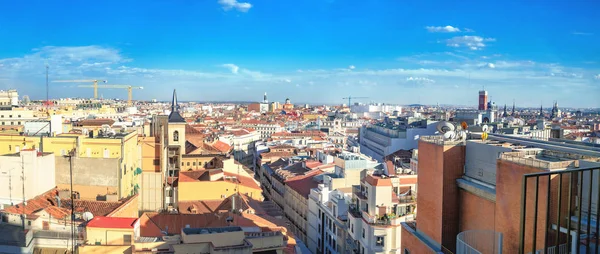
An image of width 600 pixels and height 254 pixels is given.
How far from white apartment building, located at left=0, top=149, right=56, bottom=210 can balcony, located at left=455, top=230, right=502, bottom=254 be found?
15.0 meters

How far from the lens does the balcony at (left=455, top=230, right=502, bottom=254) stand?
10195mm

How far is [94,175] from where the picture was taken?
2075cm

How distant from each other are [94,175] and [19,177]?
3.00m

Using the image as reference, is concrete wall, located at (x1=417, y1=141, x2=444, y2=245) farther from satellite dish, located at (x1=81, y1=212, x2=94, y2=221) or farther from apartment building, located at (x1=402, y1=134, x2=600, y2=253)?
satellite dish, located at (x1=81, y1=212, x2=94, y2=221)

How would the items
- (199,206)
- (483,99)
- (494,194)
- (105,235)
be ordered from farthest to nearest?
(483,99), (199,206), (105,235), (494,194)

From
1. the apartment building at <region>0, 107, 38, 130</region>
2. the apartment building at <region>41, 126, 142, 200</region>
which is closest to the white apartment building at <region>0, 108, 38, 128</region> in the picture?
the apartment building at <region>0, 107, 38, 130</region>

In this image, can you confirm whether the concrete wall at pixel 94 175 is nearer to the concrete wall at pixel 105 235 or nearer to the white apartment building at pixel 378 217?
the concrete wall at pixel 105 235

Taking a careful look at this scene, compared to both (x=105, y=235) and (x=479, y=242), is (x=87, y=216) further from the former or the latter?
(x=479, y=242)

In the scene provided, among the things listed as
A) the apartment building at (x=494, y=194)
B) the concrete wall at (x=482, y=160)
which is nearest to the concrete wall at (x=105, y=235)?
the apartment building at (x=494, y=194)

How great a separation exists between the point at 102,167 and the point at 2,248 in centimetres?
863

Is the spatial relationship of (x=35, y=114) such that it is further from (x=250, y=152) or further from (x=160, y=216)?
(x=160, y=216)

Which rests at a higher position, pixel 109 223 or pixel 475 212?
pixel 475 212

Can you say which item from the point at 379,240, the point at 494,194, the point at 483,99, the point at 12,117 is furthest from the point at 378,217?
the point at 483,99

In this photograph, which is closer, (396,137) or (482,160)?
(482,160)
